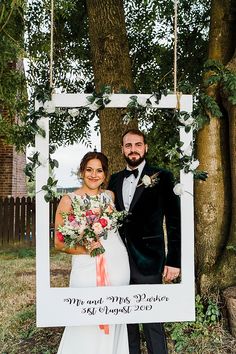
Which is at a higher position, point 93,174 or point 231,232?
point 93,174

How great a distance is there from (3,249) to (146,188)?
804cm

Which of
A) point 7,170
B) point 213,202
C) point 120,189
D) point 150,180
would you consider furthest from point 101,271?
point 7,170

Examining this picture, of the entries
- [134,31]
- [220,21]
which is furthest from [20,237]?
[220,21]

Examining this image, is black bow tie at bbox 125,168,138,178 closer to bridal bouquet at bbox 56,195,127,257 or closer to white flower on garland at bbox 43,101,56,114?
bridal bouquet at bbox 56,195,127,257

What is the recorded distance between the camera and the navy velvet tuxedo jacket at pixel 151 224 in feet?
11.4

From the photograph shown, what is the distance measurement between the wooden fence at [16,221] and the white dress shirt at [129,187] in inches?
295

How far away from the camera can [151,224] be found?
348 centimetres

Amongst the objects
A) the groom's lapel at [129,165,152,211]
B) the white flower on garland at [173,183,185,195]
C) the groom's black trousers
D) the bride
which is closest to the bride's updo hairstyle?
the bride

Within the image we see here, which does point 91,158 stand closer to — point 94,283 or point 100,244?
point 100,244

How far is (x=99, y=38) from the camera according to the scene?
5.06 m

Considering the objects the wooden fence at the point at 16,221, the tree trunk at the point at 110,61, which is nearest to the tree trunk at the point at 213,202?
the tree trunk at the point at 110,61

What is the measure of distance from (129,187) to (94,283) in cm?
77

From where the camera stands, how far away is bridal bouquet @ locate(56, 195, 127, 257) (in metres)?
3.13

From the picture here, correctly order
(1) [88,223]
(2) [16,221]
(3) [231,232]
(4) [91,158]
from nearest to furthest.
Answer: (1) [88,223] → (4) [91,158] → (3) [231,232] → (2) [16,221]
